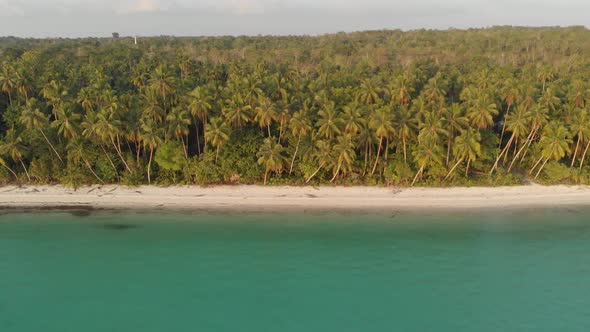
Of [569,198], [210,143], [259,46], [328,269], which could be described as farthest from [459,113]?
[259,46]

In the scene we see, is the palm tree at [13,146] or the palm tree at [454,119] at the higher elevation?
the palm tree at [454,119]

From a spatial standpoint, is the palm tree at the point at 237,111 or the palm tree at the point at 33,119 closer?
the palm tree at the point at 33,119

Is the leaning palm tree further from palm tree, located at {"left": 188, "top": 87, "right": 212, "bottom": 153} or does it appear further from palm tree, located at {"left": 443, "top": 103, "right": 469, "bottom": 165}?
palm tree, located at {"left": 443, "top": 103, "right": 469, "bottom": 165}

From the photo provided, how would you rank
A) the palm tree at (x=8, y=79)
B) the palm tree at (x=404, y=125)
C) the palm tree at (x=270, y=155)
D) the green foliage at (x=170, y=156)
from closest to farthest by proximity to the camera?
the palm tree at (x=404, y=125)
the palm tree at (x=270, y=155)
the green foliage at (x=170, y=156)
the palm tree at (x=8, y=79)

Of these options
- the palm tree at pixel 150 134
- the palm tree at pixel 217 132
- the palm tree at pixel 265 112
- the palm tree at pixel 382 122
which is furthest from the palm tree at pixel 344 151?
the palm tree at pixel 150 134

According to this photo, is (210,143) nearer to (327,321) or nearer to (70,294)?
(70,294)

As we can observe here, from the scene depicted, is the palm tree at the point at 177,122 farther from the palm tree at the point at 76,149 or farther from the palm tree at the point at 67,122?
the palm tree at the point at 76,149
